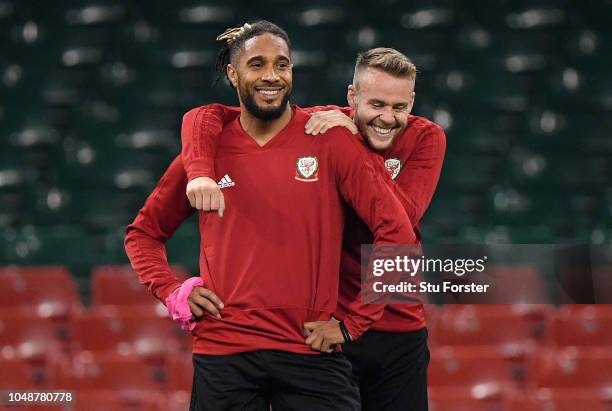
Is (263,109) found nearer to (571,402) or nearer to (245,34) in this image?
(245,34)

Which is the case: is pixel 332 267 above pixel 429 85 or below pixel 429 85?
below

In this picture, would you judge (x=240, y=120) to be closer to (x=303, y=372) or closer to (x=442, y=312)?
(x=303, y=372)

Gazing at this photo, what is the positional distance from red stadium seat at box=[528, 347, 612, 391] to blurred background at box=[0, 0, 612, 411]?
4.45 feet

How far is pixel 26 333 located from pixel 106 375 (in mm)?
797

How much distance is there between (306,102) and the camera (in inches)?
251

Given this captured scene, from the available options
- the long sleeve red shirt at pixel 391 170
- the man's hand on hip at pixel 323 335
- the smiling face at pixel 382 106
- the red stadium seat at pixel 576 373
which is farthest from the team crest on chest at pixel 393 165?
the red stadium seat at pixel 576 373

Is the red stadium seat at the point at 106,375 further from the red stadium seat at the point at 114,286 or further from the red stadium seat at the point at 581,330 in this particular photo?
the red stadium seat at the point at 581,330

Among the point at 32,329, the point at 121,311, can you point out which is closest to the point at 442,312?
the point at 121,311

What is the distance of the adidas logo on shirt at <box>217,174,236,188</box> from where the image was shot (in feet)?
7.38

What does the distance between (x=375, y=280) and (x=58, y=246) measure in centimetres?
367

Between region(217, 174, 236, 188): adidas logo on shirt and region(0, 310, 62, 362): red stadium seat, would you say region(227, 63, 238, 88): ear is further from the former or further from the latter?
region(0, 310, 62, 362): red stadium seat

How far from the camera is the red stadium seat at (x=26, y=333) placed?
4.67 metres

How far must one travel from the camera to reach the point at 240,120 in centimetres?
237

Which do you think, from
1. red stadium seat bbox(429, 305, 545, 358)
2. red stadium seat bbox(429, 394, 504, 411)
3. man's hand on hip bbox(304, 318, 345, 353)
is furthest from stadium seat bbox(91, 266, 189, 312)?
man's hand on hip bbox(304, 318, 345, 353)
